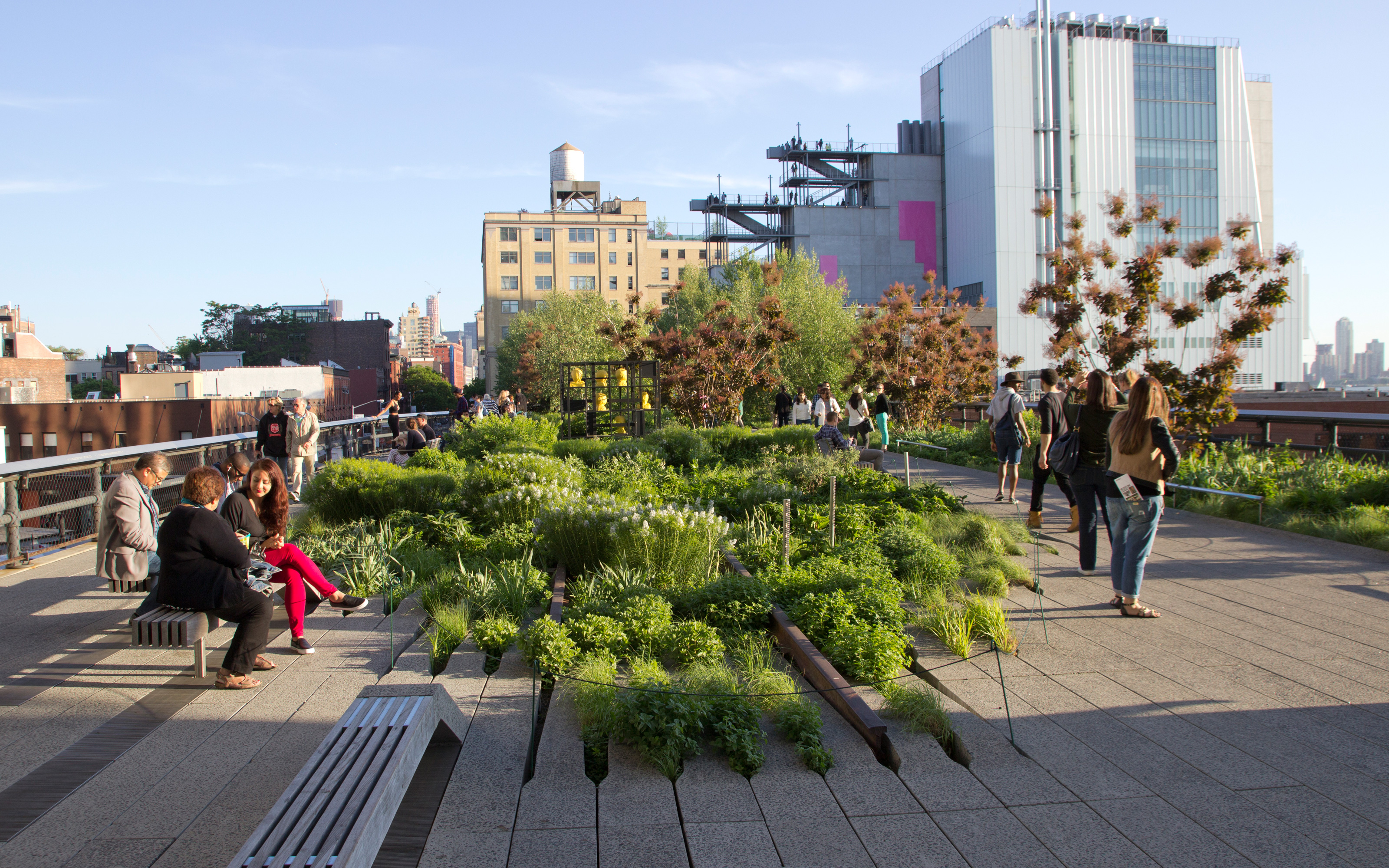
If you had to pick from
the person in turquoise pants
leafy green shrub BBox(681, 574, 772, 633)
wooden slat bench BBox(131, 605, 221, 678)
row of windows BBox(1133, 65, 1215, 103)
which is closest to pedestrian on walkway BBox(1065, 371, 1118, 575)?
leafy green shrub BBox(681, 574, 772, 633)

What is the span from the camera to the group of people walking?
599 centimetres

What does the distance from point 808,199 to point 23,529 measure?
74938mm

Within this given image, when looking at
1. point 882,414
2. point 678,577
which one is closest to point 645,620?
point 678,577

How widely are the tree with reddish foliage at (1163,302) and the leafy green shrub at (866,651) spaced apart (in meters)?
8.51

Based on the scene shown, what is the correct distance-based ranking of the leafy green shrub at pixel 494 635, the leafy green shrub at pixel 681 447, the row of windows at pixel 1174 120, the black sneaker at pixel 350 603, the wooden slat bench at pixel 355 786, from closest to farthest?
the wooden slat bench at pixel 355 786 < the leafy green shrub at pixel 494 635 < the black sneaker at pixel 350 603 < the leafy green shrub at pixel 681 447 < the row of windows at pixel 1174 120

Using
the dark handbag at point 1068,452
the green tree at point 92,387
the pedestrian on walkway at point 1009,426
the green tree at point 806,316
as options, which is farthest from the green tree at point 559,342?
the green tree at point 92,387

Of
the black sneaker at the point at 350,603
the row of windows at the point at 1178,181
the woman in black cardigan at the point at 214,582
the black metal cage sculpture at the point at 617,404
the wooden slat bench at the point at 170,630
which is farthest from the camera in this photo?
the row of windows at the point at 1178,181

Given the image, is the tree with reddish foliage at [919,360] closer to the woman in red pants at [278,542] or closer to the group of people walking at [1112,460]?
the group of people walking at [1112,460]

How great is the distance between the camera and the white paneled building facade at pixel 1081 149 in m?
68.1

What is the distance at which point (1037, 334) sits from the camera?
231 feet

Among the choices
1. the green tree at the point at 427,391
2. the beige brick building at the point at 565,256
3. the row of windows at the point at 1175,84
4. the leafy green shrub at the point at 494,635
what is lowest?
the leafy green shrub at the point at 494,635

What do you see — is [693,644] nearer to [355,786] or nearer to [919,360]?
[355,786]

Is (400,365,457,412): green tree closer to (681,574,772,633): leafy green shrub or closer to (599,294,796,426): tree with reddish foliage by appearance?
(599,294,796,426): tree with reddish foliage

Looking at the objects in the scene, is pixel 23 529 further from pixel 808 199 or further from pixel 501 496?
pixel 808 199
